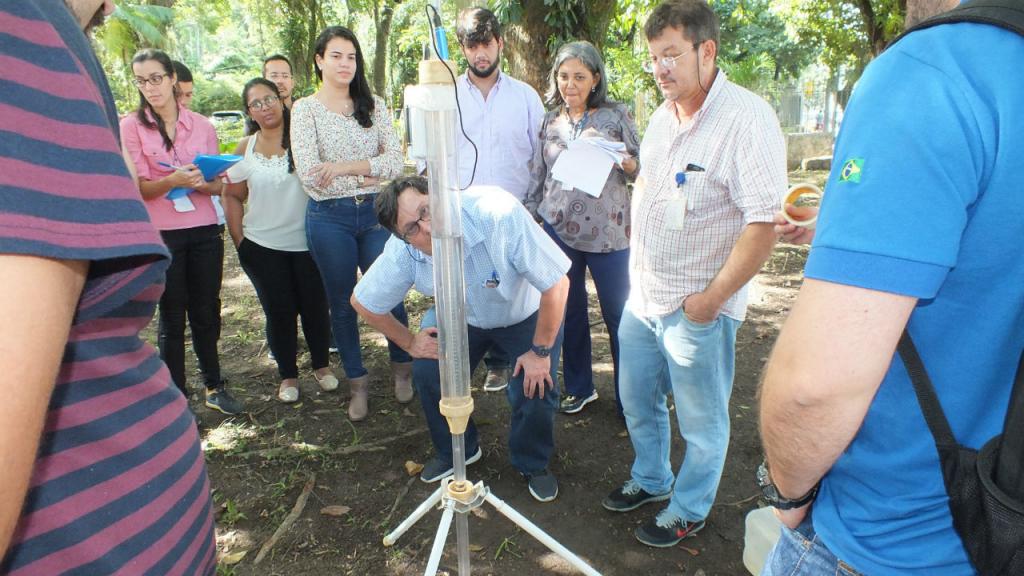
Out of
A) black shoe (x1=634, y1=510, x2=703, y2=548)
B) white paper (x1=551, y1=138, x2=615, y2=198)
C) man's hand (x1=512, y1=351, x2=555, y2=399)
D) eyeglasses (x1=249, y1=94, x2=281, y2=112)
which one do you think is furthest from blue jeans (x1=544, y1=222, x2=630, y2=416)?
eyeglasses (x1=249, y1=94, x2=281, y2=112)

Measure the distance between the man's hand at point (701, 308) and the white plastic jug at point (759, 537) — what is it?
28.8 inches

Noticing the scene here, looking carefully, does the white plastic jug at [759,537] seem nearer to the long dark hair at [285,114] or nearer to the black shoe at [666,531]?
the black shoe at [666,531]

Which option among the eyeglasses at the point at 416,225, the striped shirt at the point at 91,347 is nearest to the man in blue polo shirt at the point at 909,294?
the striped shirt at the point at 91,347

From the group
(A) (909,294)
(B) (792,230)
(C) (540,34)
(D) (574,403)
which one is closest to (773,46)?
(C) (540,34)

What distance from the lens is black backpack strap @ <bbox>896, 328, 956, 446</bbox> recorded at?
903mm

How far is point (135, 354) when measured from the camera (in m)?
0.80

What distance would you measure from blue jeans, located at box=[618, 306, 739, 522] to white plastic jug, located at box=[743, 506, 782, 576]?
9.5 inches

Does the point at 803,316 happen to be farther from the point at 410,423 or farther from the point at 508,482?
the point at 410,423

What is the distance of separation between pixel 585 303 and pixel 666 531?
4.29ft

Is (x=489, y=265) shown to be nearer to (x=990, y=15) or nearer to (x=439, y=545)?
(x=439, y=545)

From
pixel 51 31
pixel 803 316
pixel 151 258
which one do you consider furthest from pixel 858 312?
pixel 51 31

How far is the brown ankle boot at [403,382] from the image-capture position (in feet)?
13.0

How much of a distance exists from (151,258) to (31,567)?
0.35 meters

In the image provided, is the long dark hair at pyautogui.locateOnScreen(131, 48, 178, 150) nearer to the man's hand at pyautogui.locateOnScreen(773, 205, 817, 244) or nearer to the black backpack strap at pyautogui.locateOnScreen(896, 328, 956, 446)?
the man's hand at pyautogui.locateOnScreen(773, 205, 817, 244)
